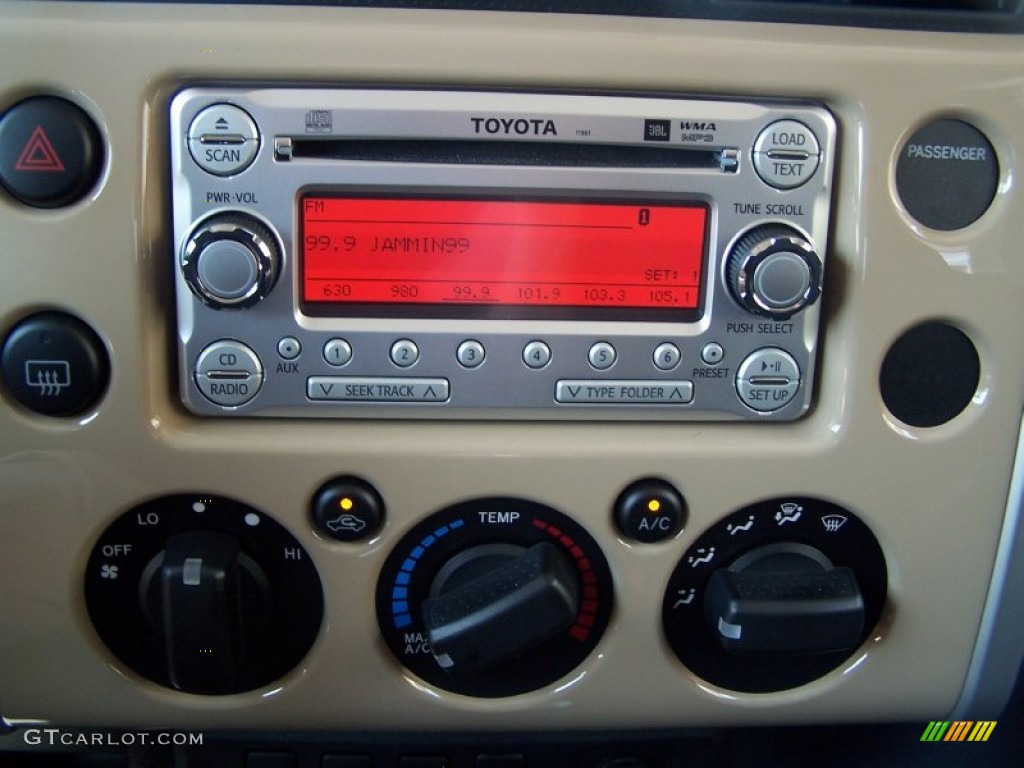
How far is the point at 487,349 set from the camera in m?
0.53

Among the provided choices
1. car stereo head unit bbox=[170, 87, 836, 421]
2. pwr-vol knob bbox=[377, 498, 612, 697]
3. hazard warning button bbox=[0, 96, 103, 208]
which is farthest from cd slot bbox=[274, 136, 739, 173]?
pwr-vol knob bbox=[377, 498, 612, 697]

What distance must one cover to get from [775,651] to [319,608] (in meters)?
0.29

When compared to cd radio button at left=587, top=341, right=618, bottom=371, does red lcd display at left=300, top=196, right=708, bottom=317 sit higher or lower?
higher

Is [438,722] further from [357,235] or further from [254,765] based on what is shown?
[357,235]

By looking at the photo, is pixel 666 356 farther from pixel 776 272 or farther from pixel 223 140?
pixel 223 140

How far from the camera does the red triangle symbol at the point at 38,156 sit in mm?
490

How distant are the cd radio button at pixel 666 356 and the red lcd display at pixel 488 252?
4 centimetres

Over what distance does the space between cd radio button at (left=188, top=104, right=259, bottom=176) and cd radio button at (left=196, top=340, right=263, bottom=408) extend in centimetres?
10

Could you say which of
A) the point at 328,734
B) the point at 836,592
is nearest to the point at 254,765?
the point at 328,734

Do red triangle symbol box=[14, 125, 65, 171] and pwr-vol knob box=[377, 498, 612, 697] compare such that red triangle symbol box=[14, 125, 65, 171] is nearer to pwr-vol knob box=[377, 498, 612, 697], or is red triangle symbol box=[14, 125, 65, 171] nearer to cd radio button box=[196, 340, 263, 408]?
cd radio button box=[196, 340, 263, 408]

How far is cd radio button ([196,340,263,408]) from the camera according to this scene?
1.71ft

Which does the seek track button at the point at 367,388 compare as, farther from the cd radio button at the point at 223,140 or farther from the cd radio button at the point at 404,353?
the cd radio button at the point at 223,140
